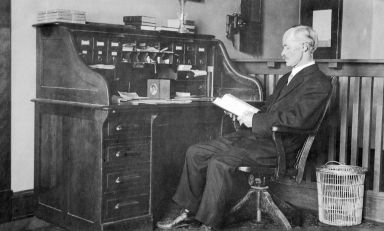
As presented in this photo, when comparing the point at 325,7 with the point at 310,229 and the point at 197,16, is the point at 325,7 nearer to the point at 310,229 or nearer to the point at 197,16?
the point at 197,16

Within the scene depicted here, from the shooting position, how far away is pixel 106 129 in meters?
3.35

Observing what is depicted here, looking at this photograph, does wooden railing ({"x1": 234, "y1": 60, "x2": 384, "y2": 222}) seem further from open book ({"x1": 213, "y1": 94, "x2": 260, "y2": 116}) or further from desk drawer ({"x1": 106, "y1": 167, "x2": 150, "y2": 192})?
desk drawer ({"x1": 106, "y1": 167, "x2": 150, "y2": 192})

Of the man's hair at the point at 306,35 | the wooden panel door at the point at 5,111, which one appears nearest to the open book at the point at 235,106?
the man's hair at the point at 306,35

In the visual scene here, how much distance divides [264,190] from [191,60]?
139 cm

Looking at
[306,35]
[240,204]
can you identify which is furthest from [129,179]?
[306,35]

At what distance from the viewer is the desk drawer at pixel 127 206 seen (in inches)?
136

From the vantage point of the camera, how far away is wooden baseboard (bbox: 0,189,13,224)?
371cm

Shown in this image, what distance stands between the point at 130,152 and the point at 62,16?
1.10 meters

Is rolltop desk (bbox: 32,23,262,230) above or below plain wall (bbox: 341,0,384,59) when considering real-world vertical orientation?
below

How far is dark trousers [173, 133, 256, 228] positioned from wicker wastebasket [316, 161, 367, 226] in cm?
82

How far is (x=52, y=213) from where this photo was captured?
3762mm

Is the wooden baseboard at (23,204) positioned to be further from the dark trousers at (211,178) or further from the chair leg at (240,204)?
the chair leg at (240,204)

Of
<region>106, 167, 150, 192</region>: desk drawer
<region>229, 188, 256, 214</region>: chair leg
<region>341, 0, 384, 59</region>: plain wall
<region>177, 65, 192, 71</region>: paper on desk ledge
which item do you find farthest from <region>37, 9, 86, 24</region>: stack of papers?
<region>341, 0, 384, 59</region>: plain wall

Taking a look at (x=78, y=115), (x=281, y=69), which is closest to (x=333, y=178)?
(x=281, y=69)
